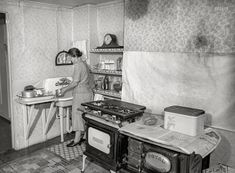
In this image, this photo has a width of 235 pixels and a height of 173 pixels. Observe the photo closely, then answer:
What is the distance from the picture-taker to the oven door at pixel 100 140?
2090mm

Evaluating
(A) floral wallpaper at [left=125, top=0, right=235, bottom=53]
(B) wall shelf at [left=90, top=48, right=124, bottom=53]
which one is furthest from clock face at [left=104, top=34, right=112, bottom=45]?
(A) floral wallpaper at [left=125, top=0, right=235, bottom=53]

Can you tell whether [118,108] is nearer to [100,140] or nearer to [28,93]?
[100,140]

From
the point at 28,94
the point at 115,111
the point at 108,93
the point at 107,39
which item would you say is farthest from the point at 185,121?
the point at 28,94

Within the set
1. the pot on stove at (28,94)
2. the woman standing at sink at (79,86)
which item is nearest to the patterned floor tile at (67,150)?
the woman standing at sink at (79,86)

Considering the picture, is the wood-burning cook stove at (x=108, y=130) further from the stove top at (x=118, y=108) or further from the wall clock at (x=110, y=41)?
the wall clock at (x=110, y=41)

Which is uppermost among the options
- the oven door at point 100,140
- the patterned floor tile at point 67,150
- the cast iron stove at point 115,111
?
the cast iron stove at point 115,111

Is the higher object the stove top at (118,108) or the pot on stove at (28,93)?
the pot on stove at (28,93)

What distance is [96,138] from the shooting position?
7.45 ft

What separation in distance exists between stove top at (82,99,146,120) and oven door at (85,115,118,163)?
144 mm

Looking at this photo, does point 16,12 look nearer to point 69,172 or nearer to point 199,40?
point 69,172

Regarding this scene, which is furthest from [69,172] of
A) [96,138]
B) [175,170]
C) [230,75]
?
[230,75]

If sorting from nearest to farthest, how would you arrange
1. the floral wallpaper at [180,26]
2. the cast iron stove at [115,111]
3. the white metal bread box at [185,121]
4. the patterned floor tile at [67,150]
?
the white metal bread box at [185,121], the floral wallpaper at [180,26], the cast iron stove at [115,111], the patterned floor tile at [67,150]

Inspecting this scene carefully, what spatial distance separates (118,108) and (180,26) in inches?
40.5

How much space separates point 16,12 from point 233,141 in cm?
306
